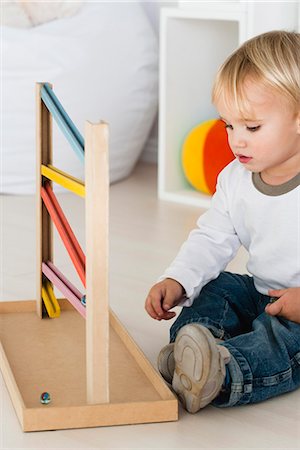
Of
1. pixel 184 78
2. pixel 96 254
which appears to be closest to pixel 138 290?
pixel 96 254

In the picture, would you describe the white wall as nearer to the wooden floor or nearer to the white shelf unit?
the wooden floor

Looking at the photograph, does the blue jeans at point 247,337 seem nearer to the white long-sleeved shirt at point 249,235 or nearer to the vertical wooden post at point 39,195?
the white long-sleeved shirt at point 249,235

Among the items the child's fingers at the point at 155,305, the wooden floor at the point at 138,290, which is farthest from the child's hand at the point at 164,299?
the wooden floor at the point at 138,290

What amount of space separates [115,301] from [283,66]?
0.57 meters

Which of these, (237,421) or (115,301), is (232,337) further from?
(115,301)

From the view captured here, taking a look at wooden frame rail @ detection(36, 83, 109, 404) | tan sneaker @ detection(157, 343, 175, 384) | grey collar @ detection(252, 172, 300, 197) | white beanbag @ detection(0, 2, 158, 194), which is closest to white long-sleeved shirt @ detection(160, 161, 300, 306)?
grey collar @ detection(252, 172, 300, 197)

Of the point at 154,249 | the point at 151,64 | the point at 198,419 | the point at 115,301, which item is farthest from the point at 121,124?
the point at 198,419

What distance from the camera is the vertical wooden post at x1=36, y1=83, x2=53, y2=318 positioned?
4.50ft

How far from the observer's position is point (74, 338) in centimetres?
135

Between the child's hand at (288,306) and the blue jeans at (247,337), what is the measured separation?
15 millimetres

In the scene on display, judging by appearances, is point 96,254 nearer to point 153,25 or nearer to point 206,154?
point 206,154

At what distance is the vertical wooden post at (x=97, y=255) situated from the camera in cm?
99

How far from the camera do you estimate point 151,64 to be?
2.59 meters

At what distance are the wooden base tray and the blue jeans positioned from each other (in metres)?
0.08
